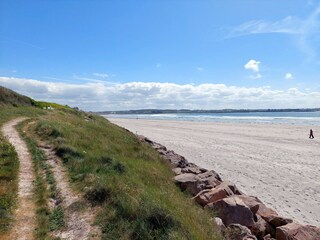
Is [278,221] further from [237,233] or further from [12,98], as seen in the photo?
[12,98]

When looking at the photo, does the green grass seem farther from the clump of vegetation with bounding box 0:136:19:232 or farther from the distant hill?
the distant hill

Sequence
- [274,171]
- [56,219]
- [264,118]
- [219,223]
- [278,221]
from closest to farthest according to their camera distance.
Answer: [56,219], [219,223], [278,221], [274,171], [264,118]

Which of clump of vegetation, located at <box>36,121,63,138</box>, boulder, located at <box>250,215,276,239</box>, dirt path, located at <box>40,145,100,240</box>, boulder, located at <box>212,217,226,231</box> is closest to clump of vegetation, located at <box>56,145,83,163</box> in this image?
dirt path, located at <box>40,145,100,240</box>

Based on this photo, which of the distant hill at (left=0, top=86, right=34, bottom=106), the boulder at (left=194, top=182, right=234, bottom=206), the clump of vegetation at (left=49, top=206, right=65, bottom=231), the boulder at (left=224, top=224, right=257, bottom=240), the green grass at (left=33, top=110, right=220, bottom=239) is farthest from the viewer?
the distant hill at (left=0, top=86, right=34, bottom=106)

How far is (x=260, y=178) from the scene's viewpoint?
17.3 metres

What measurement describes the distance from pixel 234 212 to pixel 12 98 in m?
43.1

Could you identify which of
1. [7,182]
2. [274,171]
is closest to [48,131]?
[7,182]

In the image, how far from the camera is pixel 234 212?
8836 millimetres

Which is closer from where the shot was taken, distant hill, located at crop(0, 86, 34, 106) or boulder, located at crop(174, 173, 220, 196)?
boulder, located at crop(174, 173, 220, 196)

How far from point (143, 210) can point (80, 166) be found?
4689mm

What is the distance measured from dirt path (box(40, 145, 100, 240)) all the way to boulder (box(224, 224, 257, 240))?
10.6 feet

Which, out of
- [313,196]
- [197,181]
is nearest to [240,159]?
[313,196]

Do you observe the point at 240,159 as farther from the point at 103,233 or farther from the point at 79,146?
the point at 103,233

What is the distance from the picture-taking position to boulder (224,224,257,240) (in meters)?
7.40
